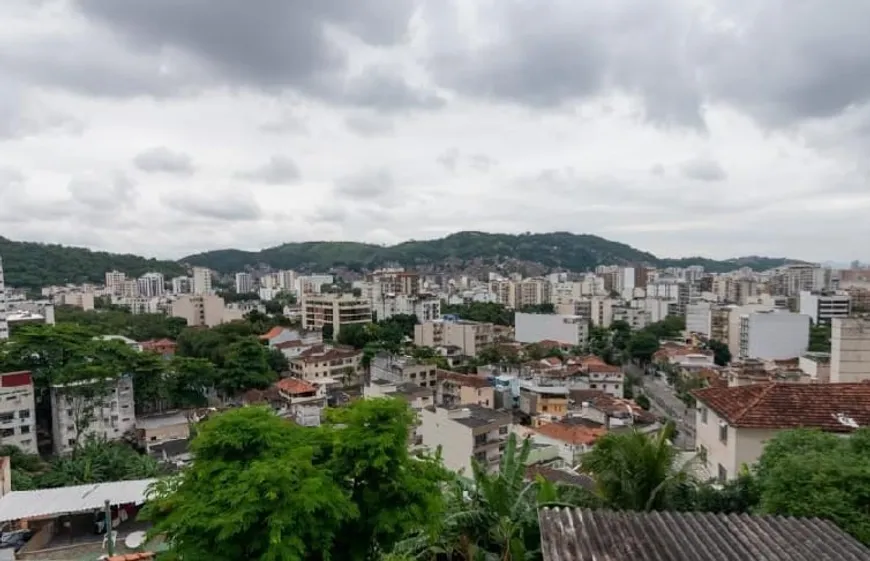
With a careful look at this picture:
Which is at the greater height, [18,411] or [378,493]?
[378,493]

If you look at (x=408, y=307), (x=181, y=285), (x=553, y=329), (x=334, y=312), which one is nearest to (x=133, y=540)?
(x=334, y=312)

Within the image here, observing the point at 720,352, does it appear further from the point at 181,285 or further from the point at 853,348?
the point at 181,285

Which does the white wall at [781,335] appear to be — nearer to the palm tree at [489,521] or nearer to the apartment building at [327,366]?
the apartment building at [327,366]

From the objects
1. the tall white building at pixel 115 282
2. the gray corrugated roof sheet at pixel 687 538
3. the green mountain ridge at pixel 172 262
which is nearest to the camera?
the gray corrugated roof sheet at pixel 687 538

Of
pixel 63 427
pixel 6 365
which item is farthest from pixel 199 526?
pixel 6 365

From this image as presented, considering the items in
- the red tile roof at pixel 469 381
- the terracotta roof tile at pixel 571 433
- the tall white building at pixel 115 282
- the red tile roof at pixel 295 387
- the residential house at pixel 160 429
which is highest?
the tall white building at pixel 115 282

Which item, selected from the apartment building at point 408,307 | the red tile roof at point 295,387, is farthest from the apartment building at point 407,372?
the apartment building at point 408,307
